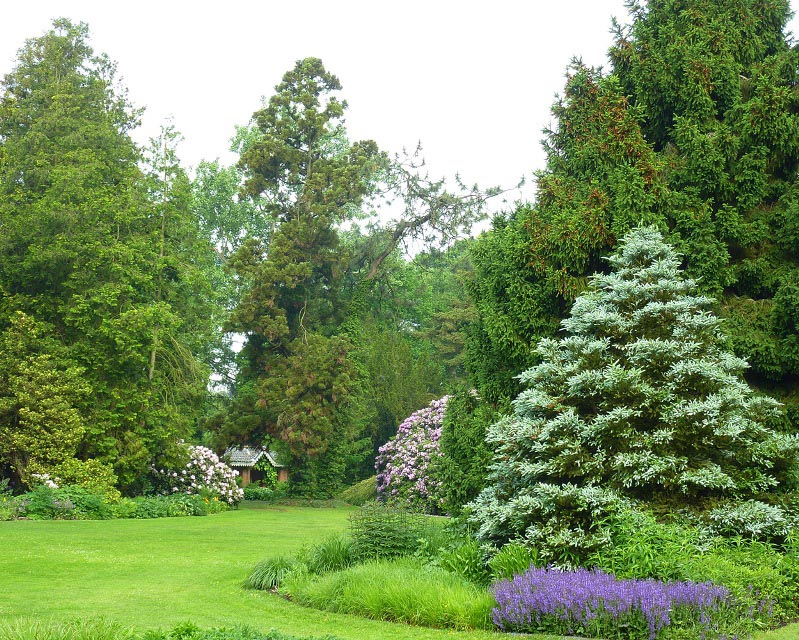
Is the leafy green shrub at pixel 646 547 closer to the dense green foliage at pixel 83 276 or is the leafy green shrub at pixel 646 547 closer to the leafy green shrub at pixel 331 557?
the leafy green shrub at pixel 331 557

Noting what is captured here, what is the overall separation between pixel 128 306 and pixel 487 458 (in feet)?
55.1

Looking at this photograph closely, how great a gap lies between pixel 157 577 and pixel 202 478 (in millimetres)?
16372

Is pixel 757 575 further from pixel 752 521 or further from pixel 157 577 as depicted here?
pixel 157 577

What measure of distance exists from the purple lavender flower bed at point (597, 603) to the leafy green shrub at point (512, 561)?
71 cm

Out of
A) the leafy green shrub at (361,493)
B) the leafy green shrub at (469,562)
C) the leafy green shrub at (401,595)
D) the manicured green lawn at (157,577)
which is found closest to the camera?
the leafy green shrub at (401,595)

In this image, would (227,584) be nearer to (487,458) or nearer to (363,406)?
(487,458)

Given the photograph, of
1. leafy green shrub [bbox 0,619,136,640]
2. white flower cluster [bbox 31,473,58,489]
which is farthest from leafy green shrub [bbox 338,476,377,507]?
leafy green shrub [bbox 0,619,136,640]

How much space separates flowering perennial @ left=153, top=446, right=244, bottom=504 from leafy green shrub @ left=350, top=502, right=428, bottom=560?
16.4 meters

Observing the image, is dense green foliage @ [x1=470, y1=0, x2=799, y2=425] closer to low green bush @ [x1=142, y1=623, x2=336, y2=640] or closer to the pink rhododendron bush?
low green bush @ [x1=142, y1=623, x2=336, y2=640]

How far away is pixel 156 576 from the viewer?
1145 cm

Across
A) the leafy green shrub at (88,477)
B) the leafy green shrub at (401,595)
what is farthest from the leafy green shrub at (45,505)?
the leafy green shrub at (401,595)

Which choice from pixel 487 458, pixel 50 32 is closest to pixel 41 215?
pixel 50 32

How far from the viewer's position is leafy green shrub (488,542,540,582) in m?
8.36

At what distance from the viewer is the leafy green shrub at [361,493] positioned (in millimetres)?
29770
